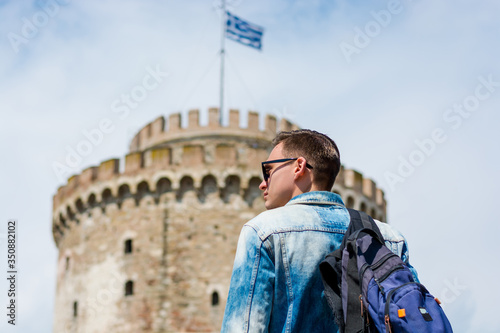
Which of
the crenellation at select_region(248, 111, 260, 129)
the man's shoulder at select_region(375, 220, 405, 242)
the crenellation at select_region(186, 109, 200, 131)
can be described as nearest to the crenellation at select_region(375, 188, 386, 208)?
the crenellation at select_region(248, 111, 260, 129)

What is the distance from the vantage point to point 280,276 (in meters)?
3.25

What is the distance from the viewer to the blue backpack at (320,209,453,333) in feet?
9.41

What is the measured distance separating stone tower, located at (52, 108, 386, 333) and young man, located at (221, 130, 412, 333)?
668 inches

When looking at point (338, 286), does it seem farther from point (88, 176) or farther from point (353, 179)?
point (88, 176)

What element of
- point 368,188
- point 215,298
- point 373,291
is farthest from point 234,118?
point 373,291

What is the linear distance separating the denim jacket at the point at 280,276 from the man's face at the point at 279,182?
8.4 inches

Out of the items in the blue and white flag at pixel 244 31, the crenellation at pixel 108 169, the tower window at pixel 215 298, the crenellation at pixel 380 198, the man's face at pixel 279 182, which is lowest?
the tower window at pixel 215 298

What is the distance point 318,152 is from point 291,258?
56cm

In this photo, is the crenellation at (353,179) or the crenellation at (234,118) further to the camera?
the crenellation at (234,118)

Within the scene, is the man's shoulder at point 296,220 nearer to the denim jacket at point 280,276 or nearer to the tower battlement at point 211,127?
the denim jacket at point 280,276

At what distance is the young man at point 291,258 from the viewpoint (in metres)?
3.18

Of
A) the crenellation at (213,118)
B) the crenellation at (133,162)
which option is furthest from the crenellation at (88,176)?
the crenellation at (213,118)

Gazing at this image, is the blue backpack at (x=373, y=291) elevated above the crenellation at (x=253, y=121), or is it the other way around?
the crenellation at (x=253, y=121)

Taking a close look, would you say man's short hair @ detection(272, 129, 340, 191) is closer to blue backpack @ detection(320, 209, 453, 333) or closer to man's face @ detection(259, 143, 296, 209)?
man's face @ detection(259, 143, 296, 209)
